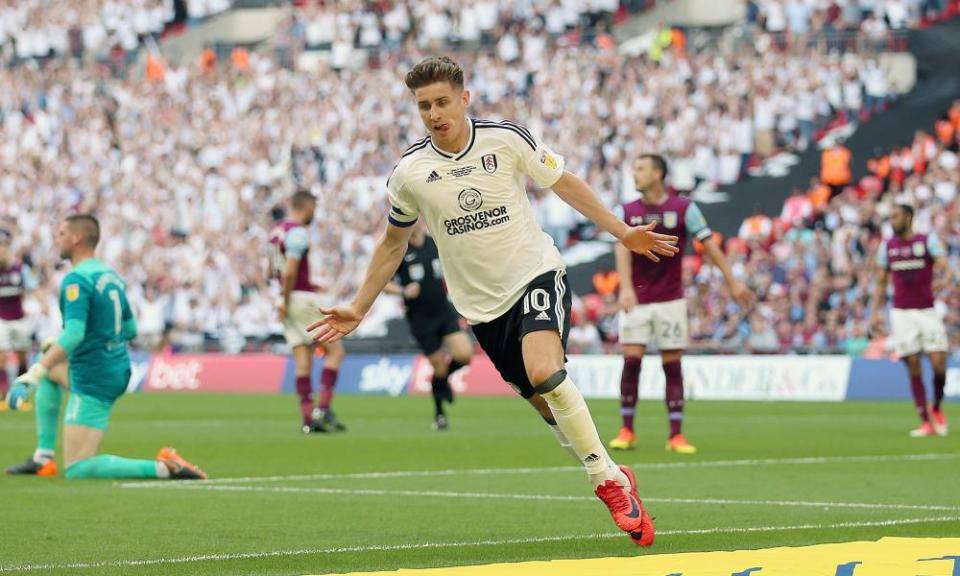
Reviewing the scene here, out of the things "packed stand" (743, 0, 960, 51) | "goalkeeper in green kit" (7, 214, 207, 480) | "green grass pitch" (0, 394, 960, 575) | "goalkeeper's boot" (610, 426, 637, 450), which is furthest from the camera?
"packed stand" (743, 0, 960, 51)

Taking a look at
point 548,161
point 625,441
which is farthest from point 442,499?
point 625,441

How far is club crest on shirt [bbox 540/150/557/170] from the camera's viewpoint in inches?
383

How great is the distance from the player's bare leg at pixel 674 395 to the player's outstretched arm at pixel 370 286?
7.09 metres

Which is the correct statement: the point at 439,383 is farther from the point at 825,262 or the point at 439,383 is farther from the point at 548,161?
the point at 825,262

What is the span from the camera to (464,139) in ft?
31.8

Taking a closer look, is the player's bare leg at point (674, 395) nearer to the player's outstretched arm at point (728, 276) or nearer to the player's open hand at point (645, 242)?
the player's outstretched arm at point (728, 276)

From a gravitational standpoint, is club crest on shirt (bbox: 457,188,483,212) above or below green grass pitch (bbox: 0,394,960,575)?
above

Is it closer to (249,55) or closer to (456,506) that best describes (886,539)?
(456,506)

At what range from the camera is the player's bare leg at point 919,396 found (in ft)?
62.8

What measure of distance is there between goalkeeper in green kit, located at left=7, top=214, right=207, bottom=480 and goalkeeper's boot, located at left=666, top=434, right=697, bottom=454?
485cm

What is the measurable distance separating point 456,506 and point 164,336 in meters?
27.1

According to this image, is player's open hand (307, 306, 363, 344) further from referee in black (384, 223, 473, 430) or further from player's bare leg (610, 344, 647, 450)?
referee in black (384, 223, 473, 430)

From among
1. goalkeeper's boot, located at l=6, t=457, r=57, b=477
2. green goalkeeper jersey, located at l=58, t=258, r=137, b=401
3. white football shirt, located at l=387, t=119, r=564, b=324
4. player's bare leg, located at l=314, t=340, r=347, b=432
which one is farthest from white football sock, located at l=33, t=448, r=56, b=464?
player's bare leg, located at l=314, t=340, r=347, b=432

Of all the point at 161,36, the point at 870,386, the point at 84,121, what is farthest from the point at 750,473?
the point at 161,36
